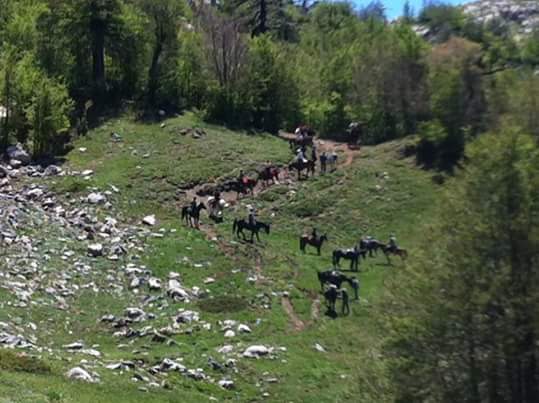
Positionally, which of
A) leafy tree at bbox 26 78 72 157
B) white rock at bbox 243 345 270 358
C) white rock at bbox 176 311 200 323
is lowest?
white rock at bbox 243 345 270 358

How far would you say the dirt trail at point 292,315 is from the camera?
1578 inches

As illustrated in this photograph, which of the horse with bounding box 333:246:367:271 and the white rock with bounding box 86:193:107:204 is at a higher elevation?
the white rock with bounding box 86:193:107:204

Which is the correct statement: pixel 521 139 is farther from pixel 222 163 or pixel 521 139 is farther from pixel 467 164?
pixel 222 163

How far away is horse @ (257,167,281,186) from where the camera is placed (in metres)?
59.0

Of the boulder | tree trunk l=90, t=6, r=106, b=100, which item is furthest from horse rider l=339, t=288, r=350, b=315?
tree trunk l=90, t=6, r=106, b=100

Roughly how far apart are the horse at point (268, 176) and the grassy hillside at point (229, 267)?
0.76 m

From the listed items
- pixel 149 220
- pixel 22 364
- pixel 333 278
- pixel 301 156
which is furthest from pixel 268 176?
pixel 22 364

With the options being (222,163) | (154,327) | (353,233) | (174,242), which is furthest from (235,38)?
(154,327)

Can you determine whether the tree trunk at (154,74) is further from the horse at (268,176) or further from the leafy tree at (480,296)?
the leafy tree at (480,296)

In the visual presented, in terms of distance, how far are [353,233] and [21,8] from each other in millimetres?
35382

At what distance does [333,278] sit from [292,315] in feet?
10.6

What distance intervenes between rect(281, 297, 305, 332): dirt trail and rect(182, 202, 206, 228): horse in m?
10.3

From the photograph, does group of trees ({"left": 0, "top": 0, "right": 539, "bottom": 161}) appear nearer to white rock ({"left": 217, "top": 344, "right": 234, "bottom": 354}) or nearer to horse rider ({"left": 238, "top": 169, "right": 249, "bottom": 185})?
horse rider ({"left": 238, "top": 169, "right": 249, "bottom": 185})

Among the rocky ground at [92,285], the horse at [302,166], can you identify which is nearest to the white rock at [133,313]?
the rocky ground at [92,285]
